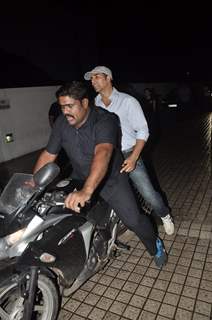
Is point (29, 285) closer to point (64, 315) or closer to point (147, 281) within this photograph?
point (64, 315)

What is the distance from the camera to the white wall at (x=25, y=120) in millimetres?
8500

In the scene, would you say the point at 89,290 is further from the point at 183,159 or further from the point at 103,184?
the point at 183,159

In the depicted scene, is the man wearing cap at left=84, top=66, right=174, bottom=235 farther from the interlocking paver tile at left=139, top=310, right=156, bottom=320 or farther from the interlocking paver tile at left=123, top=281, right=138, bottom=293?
the interlocking paver tile at left=139, top=310, right=156, bottom=320

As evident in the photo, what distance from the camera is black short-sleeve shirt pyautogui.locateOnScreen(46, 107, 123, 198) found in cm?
254

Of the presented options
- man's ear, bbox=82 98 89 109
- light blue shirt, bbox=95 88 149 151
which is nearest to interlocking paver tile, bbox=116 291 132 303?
light blue shirt, bbox=95 88 149 151

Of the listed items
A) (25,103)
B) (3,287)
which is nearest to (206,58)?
(25,103)

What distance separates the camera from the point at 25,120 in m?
9.23

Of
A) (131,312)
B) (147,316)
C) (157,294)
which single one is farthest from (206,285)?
(131,312)

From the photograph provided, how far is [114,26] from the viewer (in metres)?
21.4

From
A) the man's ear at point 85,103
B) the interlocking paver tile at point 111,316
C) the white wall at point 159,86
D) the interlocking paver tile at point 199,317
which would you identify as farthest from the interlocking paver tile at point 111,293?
the white wall at point 159,86

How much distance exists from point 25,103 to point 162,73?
2457 cm

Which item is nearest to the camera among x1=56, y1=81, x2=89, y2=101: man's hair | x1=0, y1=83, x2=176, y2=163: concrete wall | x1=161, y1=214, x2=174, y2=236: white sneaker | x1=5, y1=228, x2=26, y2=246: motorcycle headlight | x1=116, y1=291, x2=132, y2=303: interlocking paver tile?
x1=5, y1=228, x2=26, y2=246: motorcycle headlight

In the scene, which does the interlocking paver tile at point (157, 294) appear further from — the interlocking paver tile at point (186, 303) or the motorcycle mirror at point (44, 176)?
the motorcycle mirror at point (44, 176)

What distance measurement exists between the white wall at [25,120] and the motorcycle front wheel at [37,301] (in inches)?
258
